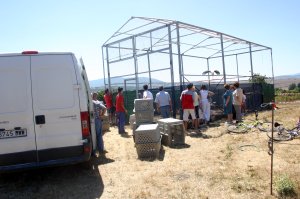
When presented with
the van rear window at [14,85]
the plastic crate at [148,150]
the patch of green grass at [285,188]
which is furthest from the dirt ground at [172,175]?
the van rear window at [14,85]

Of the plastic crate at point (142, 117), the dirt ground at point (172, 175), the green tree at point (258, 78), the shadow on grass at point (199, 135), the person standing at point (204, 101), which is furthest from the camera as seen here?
A: the green tree at point (258, 78)

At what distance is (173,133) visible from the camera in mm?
9711

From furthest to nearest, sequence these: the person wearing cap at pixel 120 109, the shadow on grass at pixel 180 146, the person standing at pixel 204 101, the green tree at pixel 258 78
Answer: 1. the green tree at pixel 258 78
2. the person standing at pixel 204 101
3. the person wearing cap at pixel 120 109
4. the shadow on grass at pixel 180 146

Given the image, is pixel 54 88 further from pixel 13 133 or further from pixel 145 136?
pixel 145 136

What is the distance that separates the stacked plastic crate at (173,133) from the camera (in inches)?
376

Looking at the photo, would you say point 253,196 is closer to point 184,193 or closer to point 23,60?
point 184,193

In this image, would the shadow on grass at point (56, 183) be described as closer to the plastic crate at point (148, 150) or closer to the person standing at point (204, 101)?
the plastic crate at point (148, 150)

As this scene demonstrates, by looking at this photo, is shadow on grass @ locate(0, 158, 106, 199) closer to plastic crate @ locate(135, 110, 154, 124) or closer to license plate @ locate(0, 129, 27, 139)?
license plate @ locate(0, 129, 27, 139)

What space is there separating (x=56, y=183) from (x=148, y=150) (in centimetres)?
248

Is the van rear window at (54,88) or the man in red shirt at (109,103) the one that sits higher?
the van rear window at (54,88)

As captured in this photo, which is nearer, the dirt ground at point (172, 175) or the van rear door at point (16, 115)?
the dirt ground at point (172, 175)

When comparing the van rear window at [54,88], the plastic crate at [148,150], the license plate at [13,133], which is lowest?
the plastic crate at [148,150]

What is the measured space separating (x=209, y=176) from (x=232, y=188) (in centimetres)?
81

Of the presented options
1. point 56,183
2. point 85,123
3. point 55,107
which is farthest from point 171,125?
point 55,107
